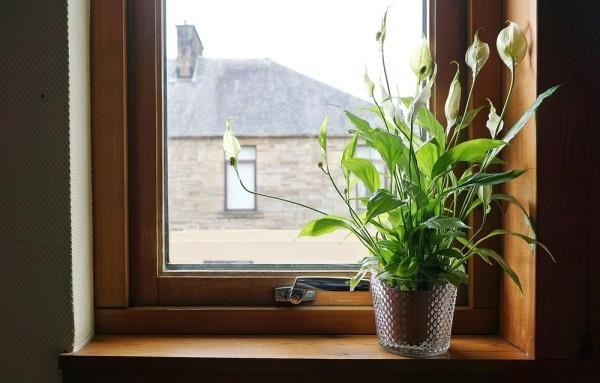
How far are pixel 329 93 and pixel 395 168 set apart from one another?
29 cm

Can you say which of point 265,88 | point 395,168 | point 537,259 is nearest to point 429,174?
point 395,168

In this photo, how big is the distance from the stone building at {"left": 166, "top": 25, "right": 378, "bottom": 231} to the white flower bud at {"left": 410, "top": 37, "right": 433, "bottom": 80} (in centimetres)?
22

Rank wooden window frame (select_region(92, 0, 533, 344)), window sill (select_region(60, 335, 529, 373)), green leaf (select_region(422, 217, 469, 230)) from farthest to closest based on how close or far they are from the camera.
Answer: wooden window frame (select_region(92, 0, 533, 344))
window sill (select_region(60, 335, 529, 373))
green leaf (select_region(422, 217, 469, 230))

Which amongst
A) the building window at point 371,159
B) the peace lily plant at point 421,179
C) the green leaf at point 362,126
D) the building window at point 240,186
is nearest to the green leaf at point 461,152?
the peace lily plant at point 421,179

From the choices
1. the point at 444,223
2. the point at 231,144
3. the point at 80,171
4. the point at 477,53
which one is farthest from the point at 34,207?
the point at 477,53

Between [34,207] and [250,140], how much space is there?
0.41 m

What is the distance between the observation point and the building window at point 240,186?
987 mm

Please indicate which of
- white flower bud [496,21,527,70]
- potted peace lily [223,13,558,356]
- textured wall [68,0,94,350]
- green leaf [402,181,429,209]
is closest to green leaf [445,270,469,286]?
potted peace lily [223,13,558,356]

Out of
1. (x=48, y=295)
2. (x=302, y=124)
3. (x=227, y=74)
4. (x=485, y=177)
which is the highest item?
(x=227, y=74)

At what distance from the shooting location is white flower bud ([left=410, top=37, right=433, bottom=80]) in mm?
775

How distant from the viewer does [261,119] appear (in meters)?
0.99

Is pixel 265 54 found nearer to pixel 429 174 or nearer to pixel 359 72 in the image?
pixel 359 72

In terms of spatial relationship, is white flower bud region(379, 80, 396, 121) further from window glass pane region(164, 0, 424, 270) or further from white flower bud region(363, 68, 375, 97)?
window glass pane region(164, 0, 424, 270)

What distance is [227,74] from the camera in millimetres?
989
